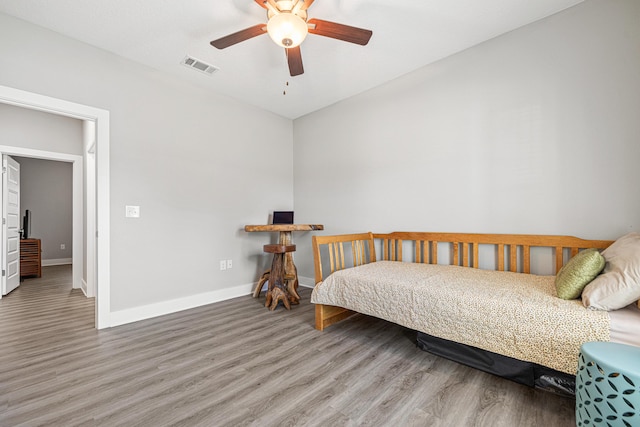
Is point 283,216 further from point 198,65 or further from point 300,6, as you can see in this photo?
point 300,6

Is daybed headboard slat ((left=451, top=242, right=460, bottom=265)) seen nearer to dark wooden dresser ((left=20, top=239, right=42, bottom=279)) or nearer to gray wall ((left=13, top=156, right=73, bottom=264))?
dark wooden dresser ((left=20, top=239, right=42, bottom=279))

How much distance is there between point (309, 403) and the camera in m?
1.41

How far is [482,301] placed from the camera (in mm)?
1547

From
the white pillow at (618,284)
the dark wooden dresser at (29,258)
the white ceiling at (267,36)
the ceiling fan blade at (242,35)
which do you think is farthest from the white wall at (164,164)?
the dark wooden dresser at (29,258)

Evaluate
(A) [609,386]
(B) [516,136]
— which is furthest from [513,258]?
(A) [609,386]

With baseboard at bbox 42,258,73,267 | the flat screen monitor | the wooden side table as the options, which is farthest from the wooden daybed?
baseboard at bbox 42,258,73,267

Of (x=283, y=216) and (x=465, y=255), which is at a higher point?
(x=283, y=216)

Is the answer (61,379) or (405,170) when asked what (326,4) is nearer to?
(405,170)

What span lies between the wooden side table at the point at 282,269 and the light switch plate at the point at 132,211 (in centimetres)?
104

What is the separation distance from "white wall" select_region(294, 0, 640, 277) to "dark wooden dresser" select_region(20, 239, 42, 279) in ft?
17.9

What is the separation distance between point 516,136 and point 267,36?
222 centimetres

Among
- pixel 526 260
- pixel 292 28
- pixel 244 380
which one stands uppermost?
pixel 292 28

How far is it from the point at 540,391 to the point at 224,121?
3675 mm

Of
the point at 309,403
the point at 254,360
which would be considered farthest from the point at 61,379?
the point at 309,403
